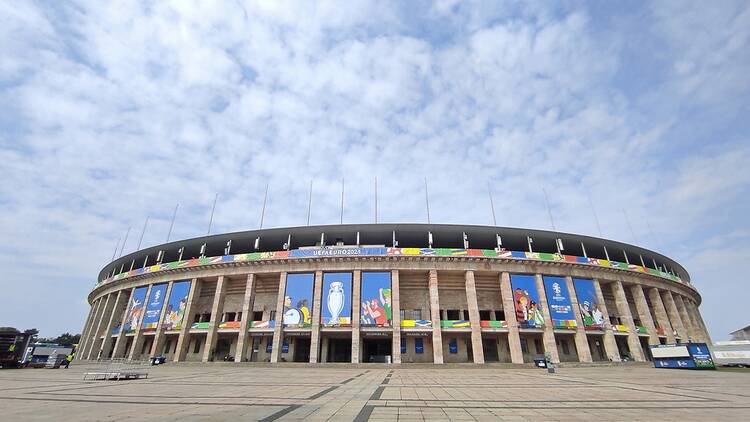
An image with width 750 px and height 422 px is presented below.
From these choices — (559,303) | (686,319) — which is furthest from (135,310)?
(686,319)

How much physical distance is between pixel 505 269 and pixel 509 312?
5.46 meters

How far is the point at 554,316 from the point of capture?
39.8 metres

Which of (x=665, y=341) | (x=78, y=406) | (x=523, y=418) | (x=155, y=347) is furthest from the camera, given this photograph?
(x=665, y=341)

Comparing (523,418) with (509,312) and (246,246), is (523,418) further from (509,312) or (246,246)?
(246,246)

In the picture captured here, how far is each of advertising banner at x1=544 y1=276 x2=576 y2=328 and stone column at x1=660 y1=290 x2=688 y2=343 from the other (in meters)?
22.7

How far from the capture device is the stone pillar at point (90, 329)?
183 ft

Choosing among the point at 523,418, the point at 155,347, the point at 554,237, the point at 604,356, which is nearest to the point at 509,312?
the point at 554,237

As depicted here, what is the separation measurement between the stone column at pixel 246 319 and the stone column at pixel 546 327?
120 ft

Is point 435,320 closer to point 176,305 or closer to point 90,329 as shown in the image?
point 176,305

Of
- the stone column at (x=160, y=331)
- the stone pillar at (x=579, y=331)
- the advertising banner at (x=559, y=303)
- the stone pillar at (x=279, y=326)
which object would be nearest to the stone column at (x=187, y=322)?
the stone column at (x=160, y=331)

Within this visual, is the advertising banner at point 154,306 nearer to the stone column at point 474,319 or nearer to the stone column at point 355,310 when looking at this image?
the stone column at point 355,310

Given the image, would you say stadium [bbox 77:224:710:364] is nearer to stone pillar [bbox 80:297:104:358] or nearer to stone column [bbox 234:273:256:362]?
stone column [bbox 234:273:256:362]

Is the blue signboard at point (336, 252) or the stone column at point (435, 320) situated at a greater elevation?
the blue signboard at point (336, 252)

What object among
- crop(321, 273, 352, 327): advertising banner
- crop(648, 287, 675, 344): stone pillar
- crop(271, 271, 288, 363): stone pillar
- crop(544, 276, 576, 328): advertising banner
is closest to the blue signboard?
crop(321, 273, 352, 327): advertising banner
